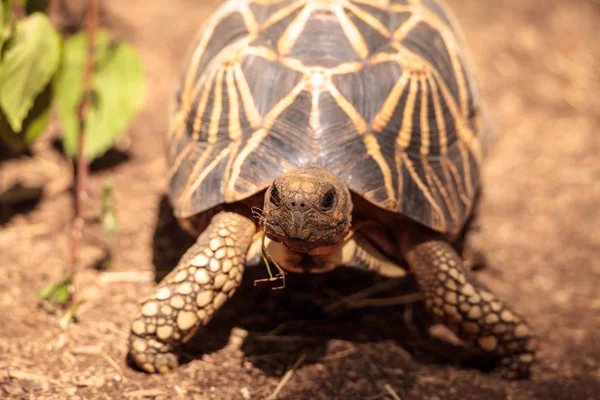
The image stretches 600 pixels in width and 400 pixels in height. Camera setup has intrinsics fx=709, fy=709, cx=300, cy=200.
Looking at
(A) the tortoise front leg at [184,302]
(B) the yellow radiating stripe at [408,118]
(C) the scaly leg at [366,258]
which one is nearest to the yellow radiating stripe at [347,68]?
(B) the yellow radiating stripe at [408,118]

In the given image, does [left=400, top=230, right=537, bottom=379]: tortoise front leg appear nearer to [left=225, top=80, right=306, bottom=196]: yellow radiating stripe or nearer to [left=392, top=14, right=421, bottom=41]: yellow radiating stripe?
[left=225, top=80, right=306, bottom=196]: yellow radiating stripe

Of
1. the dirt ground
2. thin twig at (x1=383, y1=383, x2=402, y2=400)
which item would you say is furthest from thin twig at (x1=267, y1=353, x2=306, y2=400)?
thin twig at (x1=383, y1=383, x2=402, y2=400)

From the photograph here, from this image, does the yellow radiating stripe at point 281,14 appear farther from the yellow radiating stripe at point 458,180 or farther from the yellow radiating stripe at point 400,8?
the yellow radiating stripe at point 458,180

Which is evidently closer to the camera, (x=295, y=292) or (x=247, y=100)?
(x=247, y=100)

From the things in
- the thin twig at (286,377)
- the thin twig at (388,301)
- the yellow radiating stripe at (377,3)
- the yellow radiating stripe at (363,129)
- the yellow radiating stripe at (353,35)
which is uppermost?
the yellow radiating stripe at (377,3)

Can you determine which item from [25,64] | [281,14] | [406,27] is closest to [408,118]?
[406,27]

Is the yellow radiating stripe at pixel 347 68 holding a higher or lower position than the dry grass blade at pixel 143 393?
higher

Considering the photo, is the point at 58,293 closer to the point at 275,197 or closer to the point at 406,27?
the point at 275,197
